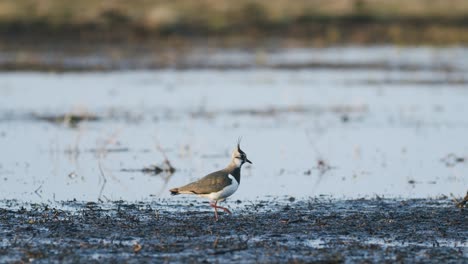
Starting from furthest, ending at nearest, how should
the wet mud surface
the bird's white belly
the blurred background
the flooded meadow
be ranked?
the blurred background
the bird's white belly
the flooded meadow
the wet mud surface

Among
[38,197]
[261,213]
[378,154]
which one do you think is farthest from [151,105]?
[261,213]

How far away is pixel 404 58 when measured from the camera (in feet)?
127

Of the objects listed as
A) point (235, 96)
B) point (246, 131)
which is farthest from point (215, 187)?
point (235, 96)

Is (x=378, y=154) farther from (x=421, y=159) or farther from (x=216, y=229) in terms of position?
(x=216, y=229)

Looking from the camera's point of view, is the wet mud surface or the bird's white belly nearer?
the wet mud surface

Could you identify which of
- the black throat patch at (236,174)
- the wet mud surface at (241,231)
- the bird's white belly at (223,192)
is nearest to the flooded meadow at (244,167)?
the wet mud surface at (241,231)

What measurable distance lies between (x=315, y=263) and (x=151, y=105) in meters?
16.4

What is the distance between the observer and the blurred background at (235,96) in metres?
16.0

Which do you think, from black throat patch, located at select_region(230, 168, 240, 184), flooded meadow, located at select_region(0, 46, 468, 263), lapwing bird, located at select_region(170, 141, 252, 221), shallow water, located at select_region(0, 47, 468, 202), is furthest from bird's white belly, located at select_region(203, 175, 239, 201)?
shallow water, located at select_region(0, 47, 468, 202)

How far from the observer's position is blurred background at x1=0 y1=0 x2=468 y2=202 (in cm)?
1598

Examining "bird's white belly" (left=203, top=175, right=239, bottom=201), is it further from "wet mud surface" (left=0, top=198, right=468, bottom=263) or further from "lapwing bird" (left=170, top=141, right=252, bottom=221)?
"wet mud surface" (left=0, top=198, right=468, bottom=263)

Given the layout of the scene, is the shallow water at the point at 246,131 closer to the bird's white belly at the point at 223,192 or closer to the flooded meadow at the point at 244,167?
the flooded meadow at the point at 244,167

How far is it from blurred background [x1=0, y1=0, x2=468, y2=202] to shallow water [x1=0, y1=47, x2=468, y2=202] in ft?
0.16

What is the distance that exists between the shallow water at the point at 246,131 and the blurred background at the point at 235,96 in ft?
0.16
